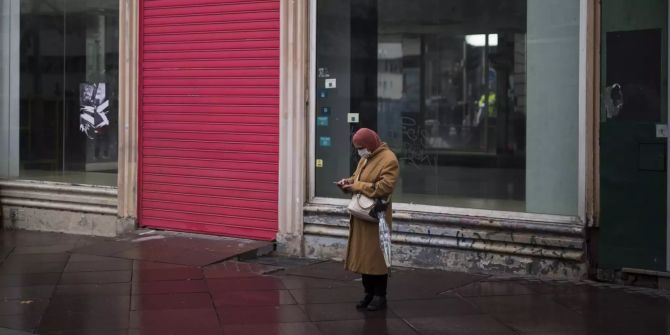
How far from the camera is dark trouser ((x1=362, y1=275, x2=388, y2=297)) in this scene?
7.17m

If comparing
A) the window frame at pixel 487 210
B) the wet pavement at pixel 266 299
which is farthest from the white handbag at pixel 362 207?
the window frame at pixel 487 210

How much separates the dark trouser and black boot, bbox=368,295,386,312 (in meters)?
0.04

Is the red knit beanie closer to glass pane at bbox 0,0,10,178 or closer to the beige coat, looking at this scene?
the beige coat

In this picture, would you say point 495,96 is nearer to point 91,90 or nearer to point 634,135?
point 634,135

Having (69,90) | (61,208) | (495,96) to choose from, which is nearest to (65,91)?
(69,90)

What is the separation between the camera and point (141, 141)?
37.0 ft

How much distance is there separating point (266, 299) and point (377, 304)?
1115 millimetres

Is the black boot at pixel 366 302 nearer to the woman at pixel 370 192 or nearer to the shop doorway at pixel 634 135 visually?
the woman at pixel 370 192

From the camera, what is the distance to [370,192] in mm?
6887

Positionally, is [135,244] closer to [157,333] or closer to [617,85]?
[157,333]

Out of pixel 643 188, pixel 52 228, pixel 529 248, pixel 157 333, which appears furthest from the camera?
pixel 52 228

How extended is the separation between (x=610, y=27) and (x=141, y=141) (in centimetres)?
636


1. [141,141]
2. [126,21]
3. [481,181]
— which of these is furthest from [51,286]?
[481,181]

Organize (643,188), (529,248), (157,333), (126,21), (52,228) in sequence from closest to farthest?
1. (157,333)
2. (643,188)
3. (529,248)
4. (126,21)
5. (52,228)
